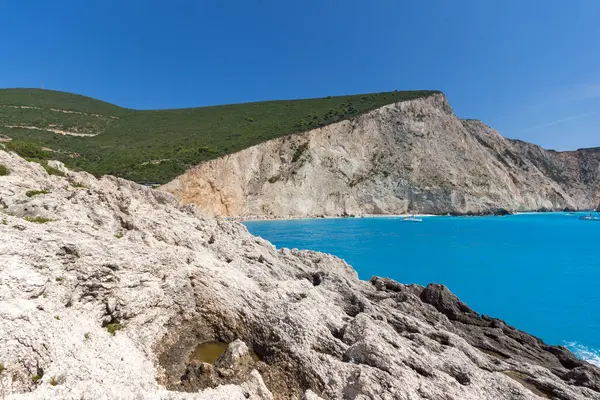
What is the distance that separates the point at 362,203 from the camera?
70750 mm

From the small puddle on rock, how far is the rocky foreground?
0.61 ft

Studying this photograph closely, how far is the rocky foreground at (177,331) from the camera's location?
5.64m

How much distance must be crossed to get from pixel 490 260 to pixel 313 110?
Answer: 71.8 m

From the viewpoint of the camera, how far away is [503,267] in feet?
88.5

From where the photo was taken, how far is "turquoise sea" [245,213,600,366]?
55.0 feet

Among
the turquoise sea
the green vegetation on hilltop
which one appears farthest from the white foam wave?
the green vegetation on hilltop

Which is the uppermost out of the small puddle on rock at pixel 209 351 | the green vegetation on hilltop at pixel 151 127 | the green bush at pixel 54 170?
the green vegetation on hilltop at pixel 151 127

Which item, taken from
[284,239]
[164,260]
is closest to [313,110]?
[284,239]

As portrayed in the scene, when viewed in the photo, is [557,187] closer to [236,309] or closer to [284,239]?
[284,239]

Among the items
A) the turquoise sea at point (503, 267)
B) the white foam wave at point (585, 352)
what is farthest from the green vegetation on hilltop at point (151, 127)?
the white foam wave at point (585, 352)

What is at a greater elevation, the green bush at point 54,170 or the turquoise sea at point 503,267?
the green bush at point 54,170

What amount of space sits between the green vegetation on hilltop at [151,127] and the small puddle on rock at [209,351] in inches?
1717

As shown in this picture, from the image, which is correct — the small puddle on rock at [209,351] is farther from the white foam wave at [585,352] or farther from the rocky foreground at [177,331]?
the white foam wave at [585,352]

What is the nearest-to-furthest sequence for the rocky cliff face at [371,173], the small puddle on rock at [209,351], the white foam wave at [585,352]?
the small puddle on rock at [209,351] → the white foam wave at [585,352] → the rocky cliff face at [371,173]
